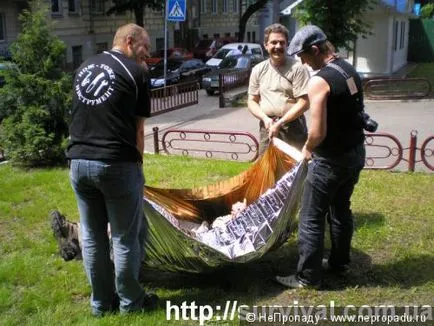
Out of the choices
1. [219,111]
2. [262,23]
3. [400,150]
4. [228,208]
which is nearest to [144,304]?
[228,208]

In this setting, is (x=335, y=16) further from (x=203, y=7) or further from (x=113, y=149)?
(x=203, y=7)

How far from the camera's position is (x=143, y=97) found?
3.24m

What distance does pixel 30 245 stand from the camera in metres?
4.94

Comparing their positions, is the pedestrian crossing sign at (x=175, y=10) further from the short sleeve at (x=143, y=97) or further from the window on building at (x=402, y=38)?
the window on building at (x=402, y=38)

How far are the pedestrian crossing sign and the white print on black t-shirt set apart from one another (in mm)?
11135

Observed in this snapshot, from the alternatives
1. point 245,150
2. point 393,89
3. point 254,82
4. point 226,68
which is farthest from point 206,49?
point 254,82

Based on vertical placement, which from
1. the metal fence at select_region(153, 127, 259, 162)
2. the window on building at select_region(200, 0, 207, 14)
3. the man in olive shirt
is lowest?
the metal fence at select_region(153, 127, 259, 162)

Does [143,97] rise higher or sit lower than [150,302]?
higher

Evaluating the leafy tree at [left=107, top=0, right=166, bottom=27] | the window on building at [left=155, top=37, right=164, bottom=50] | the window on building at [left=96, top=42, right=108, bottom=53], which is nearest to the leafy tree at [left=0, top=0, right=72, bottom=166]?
the leafy tree at [left=107, top=0, right=166, bottom=27]

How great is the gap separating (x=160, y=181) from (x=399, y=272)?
3.67 metres

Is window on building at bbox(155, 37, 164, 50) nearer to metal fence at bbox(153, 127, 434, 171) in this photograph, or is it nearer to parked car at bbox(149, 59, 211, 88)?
parked car at bbox(149, 59, 211, 88)

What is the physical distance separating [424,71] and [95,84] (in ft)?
82.0

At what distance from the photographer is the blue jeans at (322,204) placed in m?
3.70

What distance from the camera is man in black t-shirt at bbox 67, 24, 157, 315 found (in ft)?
10.4
